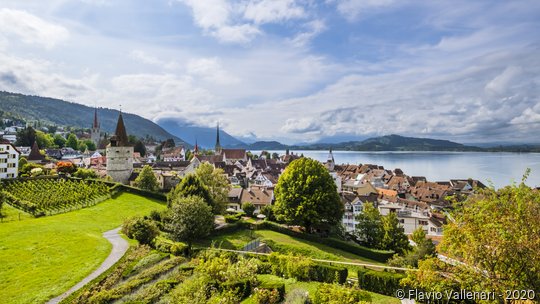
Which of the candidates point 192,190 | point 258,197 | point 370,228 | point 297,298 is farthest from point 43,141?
point 297,298

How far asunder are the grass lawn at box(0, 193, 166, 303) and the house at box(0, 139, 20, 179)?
882 inches

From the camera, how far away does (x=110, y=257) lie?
→ 76.7 feet

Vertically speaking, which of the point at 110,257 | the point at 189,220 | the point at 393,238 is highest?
the point at 189,220

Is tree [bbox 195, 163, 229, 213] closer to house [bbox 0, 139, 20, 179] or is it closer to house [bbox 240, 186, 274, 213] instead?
house [bbox 240, 186, 274, 213]

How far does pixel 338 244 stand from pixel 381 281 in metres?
19.8

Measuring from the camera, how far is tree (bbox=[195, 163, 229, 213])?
42.1 m

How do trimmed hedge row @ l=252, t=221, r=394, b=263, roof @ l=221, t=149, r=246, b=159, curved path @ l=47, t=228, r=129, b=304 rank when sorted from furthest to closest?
roof @ l=221, t=149, r=246, b=159
trimmed hedge row @ l=252, t=221, r=394, b=263
curved path @ l=47, t=228, r=129, b=304

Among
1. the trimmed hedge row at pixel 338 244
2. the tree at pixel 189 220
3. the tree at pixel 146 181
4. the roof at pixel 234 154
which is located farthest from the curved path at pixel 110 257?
the roof at pixel 234 154

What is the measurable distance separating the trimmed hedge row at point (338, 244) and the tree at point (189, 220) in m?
11.6

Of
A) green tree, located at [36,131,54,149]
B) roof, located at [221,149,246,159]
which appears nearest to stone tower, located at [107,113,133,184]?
roof, located at [221,149,246,159]

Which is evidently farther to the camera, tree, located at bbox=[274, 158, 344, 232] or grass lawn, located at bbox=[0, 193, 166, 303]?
tree, located at bbox=[274, 158, 344, 232]

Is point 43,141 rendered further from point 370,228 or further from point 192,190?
point 370,228

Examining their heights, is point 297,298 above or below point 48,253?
above

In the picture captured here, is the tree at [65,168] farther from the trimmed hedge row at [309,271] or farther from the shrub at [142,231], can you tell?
the trimmed hedge row at [309,271]
